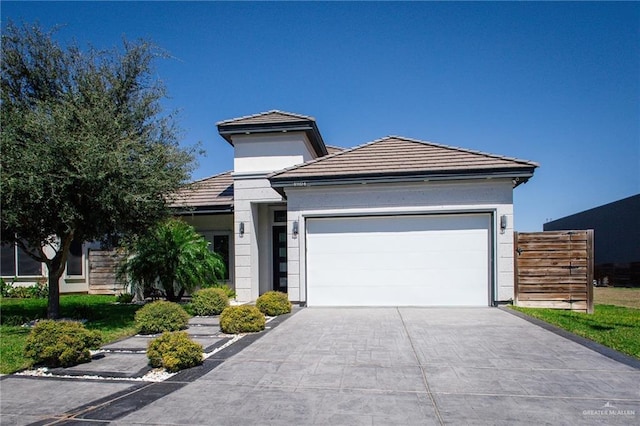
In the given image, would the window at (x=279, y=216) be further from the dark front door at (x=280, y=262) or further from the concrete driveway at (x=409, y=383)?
the concrete driveway at (x=409, y=383)

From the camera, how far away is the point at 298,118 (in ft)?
45.8

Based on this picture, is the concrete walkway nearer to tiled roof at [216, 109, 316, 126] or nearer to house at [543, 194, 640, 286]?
tiled roof at [216, 109, 316, 126]

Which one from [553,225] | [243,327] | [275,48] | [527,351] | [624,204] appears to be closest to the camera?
[527,351]

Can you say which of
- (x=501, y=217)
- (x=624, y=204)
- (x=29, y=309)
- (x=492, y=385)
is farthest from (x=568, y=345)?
(x=624, y=204)

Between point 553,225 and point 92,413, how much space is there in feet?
146

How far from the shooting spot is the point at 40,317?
34.8 feet

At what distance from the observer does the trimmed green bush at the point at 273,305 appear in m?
10.7

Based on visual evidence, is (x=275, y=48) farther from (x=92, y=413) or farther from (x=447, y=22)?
(x=92, y=413)

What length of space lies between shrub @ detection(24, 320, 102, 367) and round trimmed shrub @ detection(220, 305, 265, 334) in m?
2.68

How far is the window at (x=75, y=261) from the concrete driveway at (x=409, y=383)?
1174cm

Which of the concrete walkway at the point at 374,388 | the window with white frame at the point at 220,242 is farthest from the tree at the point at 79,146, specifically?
the window with white frame at the point at 220,242

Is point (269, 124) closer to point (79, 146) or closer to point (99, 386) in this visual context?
point (79, 146)

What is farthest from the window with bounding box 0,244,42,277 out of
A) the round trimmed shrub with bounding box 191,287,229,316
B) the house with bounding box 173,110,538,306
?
the round trimmed shrub with bounding box 191,287,229,316

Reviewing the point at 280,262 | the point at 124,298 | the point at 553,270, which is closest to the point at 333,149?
the point at 280,262
